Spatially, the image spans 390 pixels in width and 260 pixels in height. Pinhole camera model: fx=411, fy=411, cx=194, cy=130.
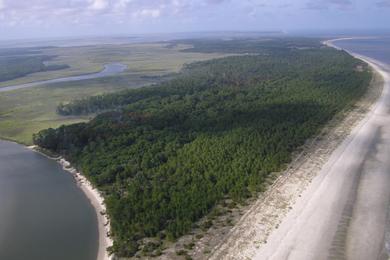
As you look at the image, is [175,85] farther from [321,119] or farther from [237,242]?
[237,242]

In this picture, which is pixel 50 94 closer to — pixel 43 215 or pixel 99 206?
pixel 43 215

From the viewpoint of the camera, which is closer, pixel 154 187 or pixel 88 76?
pixel 154 187

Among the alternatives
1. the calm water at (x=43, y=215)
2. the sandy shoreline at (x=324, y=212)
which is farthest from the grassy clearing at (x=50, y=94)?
the sandy shoreline at (x=324, y=212)

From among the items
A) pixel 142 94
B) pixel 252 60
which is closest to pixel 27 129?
pixel 142 94

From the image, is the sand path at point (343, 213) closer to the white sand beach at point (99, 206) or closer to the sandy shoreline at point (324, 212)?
the sandy shoreline at point (324, 212)

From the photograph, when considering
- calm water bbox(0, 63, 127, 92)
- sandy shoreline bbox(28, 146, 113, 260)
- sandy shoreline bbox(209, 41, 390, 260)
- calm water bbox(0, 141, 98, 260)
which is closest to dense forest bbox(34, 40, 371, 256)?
sandy shoreline bbox(28, 146, 113, 260)

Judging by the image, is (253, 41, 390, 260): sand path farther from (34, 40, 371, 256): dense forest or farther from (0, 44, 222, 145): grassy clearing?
(0, 44, 222, 145): grassy clearing
